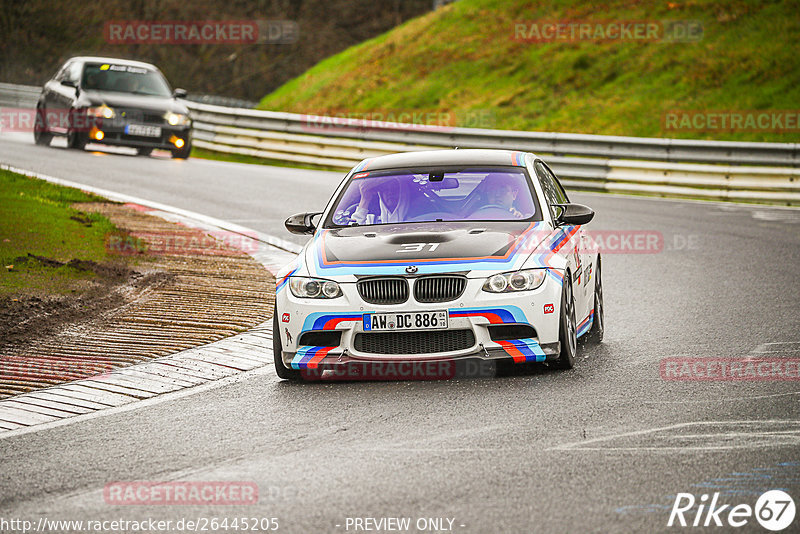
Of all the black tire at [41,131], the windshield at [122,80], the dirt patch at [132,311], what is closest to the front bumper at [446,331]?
the dirt patch at [132,311]

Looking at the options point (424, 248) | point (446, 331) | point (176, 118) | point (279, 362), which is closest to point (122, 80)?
point (176, 118)

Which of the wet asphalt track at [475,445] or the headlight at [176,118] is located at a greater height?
the headlight at [176,118]

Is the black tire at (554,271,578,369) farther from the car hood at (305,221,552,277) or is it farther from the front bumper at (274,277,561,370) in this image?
the car hood at (305,221,552,277)

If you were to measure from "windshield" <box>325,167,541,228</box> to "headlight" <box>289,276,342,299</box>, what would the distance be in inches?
39.4

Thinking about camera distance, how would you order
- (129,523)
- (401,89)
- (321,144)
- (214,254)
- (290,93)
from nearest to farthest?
(129,523) < (214,254) < (321,144) < (401,89) < (290,93)

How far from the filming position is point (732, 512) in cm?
518

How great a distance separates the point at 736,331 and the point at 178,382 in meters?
4.48

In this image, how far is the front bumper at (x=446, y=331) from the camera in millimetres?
7965

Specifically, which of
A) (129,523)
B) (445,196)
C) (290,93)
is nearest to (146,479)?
(129,523)

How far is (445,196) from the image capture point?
9680 mm

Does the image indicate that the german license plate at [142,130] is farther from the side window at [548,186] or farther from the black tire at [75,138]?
the side window at [548,186]

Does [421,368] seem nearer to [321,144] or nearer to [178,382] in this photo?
[178,382]

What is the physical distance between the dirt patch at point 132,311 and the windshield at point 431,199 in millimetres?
1495

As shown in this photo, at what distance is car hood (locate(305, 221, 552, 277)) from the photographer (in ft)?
26.6
